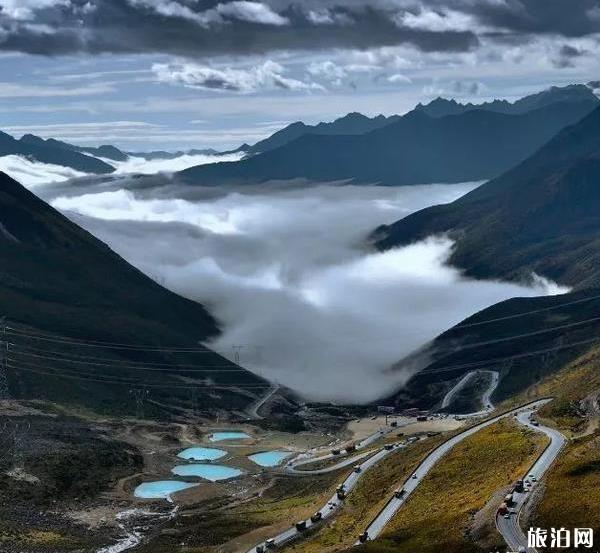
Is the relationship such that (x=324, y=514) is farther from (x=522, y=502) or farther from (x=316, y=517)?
(x=522, y=502)

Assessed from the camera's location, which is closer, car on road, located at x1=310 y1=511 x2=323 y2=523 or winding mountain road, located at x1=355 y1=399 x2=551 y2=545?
winding mountain road, located at x1=355 y1=399 x2=551 y2=545

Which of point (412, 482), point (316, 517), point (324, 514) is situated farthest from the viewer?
point (412, 482)

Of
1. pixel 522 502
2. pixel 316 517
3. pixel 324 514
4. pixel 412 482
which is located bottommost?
pixel 324 514

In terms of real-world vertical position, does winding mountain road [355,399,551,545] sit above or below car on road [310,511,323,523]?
above

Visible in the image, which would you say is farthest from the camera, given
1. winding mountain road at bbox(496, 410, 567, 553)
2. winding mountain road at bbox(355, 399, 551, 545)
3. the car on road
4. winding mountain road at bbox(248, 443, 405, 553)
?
the car on road

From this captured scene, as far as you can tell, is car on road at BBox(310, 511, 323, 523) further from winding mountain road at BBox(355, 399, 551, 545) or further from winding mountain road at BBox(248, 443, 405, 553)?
winding mountain road at BBox(355, 399, 551, 545)

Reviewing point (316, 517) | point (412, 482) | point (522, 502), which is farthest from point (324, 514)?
A: point (522, 502)

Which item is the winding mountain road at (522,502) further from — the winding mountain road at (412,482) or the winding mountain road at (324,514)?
the winding mountain road at (324,514)

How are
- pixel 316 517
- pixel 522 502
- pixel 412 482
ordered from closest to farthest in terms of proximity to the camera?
1. pixel 522 502
2. pixel 316 517
3. pixel 412 482

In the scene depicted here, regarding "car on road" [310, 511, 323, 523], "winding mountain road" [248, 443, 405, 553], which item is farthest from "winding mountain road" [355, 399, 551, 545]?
"winding mountain road" [248, 443, 405, 553]
